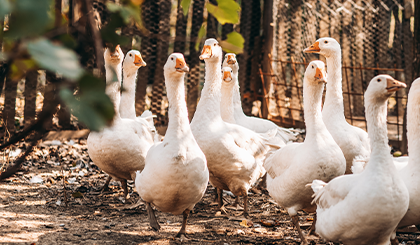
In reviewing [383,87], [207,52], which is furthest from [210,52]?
[383,87]

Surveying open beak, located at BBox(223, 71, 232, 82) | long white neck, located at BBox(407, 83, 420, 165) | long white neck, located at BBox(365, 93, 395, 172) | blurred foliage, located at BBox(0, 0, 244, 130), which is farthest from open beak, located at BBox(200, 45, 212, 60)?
blurred foliage, located at BBox(0, 0, 244, 130)

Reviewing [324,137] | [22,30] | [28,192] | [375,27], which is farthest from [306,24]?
[22,30]

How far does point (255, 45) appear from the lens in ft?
27.3

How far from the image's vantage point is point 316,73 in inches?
145

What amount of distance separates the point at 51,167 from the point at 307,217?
3704 millimetres

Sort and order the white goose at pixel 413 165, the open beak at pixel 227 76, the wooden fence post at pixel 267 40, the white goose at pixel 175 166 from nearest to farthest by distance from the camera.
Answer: the white goose at pixel 413 165, the white goose at pixel 175 166, the open beak at pixel 227 76, the wooden fence post at pixel 267 40

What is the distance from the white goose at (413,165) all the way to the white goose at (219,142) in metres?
1.63

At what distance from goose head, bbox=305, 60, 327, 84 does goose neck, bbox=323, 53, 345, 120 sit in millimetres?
758

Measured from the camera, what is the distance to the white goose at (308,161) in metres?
3.47

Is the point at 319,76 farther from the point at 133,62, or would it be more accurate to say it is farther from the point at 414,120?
the point at 133,62

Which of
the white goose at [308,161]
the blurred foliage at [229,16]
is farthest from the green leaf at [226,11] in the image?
the white goose at [308,161]

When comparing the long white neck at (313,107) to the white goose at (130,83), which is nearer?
the long white neck at (313,107)

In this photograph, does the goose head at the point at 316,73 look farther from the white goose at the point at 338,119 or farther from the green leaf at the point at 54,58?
the green leaf at the point at 54,58

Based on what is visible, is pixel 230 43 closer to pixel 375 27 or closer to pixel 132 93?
pixel 132 93
